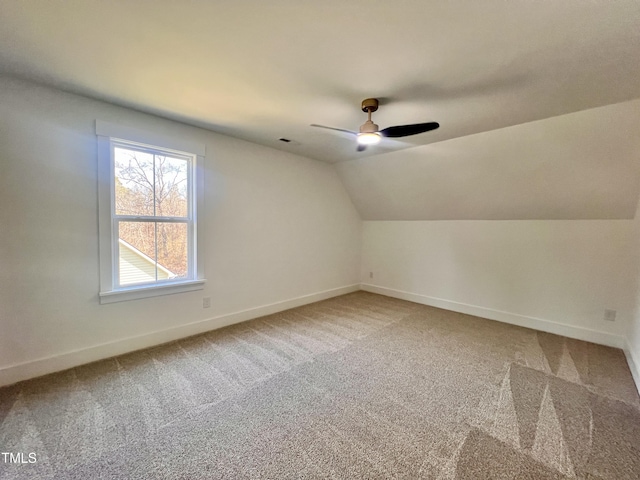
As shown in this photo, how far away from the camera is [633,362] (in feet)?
8.50

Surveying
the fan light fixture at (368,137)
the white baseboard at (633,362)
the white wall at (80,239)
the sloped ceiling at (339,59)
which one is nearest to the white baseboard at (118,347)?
the white wall at (80,239)

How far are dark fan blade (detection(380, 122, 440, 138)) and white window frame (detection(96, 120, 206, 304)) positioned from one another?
6.96 ft

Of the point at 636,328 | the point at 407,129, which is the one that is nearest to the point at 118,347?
the point at 407,129

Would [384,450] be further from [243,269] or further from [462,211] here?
[462,211]

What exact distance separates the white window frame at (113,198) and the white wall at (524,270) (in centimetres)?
341

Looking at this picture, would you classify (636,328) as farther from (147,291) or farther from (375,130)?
(147,291)

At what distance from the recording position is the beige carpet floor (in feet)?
4.94

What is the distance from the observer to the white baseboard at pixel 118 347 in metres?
2.21

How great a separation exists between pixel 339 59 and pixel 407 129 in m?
0.76

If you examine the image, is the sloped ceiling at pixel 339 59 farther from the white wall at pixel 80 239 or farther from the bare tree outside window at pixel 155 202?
the bare tree outside window at pixel 155 202

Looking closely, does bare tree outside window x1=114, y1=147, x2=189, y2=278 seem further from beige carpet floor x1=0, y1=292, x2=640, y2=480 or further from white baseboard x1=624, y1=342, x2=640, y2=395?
white baseboard x1=624, y1=342, x2=640, y2=395

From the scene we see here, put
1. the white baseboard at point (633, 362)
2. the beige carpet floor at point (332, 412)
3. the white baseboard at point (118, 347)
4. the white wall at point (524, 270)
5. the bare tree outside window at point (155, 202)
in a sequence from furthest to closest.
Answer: the white wall at point (524, 270) < the bare tree outside window at point (155, 202) < the white baseboard at point (633, 362) < the white baseboard at point (118, 347) < the beige carpet floor at point (332, 412)

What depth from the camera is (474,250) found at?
4.13m

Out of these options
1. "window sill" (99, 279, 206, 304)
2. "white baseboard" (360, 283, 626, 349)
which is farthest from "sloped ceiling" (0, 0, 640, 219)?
"window sill" (99, 279, 206, 304)
